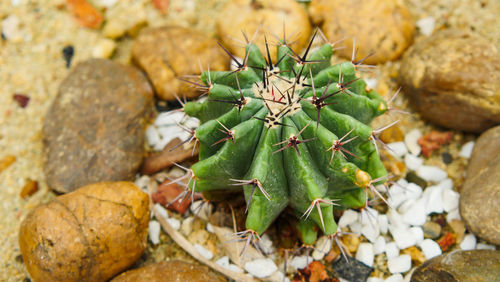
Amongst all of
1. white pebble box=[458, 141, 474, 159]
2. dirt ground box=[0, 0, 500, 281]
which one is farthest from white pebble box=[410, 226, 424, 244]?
dirt ground box=[0, 0, 500, 281]

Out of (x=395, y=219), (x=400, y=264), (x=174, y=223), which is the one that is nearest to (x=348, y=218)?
(x=395, y=219)

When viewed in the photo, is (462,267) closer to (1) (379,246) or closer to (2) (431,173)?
(1) (379,246)

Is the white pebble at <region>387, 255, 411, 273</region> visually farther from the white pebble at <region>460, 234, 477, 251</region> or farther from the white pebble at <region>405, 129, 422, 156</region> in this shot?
the white pebble at <region>405, 129, 422, 156</region>

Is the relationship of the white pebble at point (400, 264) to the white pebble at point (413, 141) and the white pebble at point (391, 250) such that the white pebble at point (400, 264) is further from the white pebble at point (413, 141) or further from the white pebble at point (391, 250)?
the white pebble at point (413, 141)

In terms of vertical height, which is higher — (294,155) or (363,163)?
(294,155)

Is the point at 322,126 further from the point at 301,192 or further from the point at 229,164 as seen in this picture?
the point at 229,164

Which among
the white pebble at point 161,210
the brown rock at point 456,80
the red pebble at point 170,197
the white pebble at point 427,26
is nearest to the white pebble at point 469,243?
the brown rock at point 456,80

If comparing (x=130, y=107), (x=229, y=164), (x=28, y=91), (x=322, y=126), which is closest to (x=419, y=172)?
(x=322, y=126)
